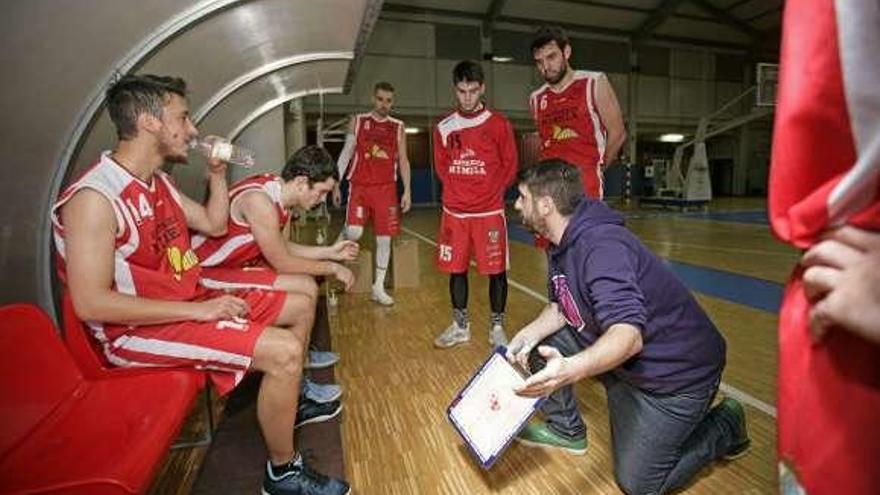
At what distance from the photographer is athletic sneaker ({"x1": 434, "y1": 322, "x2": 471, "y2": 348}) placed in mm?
3477

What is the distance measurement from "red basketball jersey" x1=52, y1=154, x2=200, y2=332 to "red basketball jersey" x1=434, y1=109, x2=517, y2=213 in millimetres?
1831

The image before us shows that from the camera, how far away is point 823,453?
583mm

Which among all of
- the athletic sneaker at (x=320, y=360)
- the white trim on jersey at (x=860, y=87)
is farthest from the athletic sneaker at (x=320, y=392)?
the white trim on jersey at (x=860, y=87)

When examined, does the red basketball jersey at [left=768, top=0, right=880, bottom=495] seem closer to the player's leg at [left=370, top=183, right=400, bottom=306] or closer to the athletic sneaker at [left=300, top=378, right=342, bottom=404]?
the athletic sneaker at [left=300, top=378, right=342, bottom=404]

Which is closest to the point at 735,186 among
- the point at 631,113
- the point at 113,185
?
the point at 631,113

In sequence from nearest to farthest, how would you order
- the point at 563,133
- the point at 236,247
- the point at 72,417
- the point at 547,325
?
the point at 72,417 → the point at 547,325 → the point at 236,247 → the point at 563,133

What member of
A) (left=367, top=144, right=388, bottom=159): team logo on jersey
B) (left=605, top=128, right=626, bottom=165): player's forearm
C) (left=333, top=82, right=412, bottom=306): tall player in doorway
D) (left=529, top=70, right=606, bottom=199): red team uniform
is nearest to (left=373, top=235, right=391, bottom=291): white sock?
(left=333, top=82, right=412, bottom=306): tall player in doorway

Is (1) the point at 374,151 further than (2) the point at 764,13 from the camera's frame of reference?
No

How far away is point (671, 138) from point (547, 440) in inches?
808

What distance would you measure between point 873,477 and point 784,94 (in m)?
0.41

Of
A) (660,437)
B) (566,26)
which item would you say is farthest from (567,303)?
(566,26)

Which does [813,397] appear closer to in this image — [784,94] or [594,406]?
[784,94]

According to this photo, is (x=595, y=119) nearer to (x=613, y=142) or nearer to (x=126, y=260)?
(x=613, y=142)

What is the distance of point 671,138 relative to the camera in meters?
20.3
